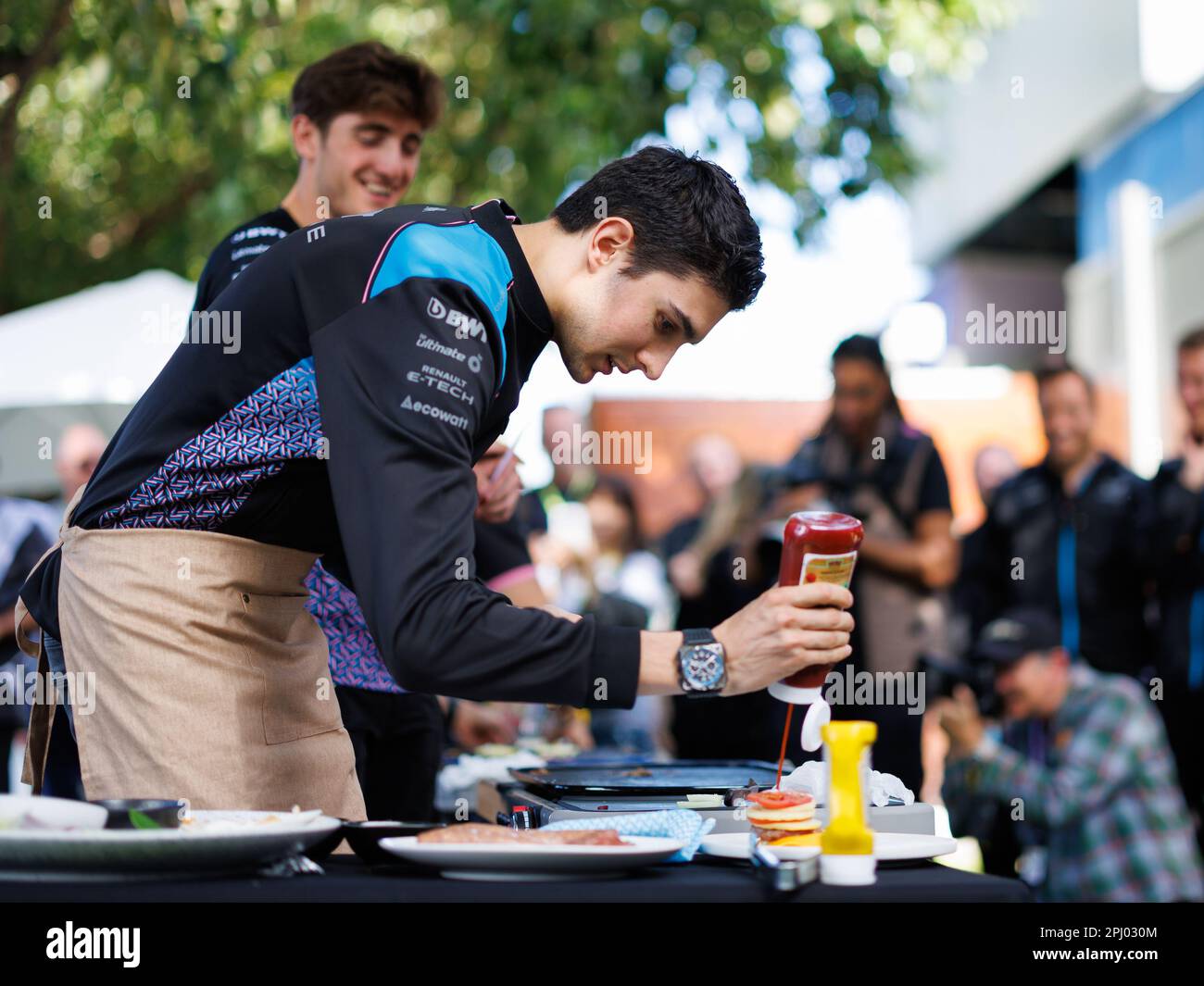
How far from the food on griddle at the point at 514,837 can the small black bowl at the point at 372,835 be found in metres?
0.06

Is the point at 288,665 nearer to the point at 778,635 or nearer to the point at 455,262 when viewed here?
the point at 455,262

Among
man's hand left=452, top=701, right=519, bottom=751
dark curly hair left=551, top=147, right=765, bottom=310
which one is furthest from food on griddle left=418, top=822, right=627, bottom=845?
man's hand left=452, top=701, right=519, bottom=751

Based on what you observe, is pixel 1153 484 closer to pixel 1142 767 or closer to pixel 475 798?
pixel 1142 767

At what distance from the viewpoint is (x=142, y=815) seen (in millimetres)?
1565

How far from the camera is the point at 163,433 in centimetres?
212

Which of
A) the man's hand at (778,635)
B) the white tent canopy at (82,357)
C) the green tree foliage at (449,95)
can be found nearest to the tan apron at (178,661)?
the man's hand at (778,635)

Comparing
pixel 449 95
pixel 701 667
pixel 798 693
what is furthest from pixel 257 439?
pixel 449 95

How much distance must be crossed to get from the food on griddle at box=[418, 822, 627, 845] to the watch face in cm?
23

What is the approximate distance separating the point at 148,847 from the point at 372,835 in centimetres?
29

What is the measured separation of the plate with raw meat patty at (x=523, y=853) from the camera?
59.7 inches

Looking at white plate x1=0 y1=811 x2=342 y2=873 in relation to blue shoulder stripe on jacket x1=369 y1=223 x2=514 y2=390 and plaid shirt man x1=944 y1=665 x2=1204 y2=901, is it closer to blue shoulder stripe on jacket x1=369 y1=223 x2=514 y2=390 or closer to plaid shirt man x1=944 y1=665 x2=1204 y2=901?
blue shoulder stripe on jacket x1=369 y1=223 x2=514 y2=390

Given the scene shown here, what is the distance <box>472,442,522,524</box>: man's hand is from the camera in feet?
10.1
